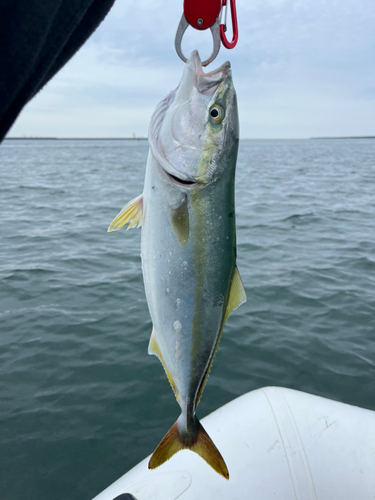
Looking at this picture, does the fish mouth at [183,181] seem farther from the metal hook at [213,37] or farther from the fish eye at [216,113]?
the metal hook at [213,37]

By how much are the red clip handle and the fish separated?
0.37 ft

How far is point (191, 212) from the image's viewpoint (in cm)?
163

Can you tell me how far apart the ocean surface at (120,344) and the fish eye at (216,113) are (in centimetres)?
371

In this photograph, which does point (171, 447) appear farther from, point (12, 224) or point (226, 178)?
point (12, 224)

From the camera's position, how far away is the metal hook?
5.47 feet

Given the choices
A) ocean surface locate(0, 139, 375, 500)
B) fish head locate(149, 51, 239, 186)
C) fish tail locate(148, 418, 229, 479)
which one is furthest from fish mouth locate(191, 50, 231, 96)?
ocean surface locate(0, 139, 375, 500)

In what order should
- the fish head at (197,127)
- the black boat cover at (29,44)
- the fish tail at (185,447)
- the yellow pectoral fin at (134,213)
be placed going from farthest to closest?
the fish tail at (185,447) → the yellow pectoral fin at (134,213) → the fish head at (197,127) → the black boat cover at (29,44)

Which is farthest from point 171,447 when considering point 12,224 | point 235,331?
point 12,224

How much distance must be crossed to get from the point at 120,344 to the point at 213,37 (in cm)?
501

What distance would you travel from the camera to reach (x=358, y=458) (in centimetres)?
305

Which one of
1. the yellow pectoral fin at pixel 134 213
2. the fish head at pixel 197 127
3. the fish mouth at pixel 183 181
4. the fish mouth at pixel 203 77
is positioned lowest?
the yellow pectoral fin at pixel 134 213

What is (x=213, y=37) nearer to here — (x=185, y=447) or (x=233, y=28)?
(x=233, y=28)

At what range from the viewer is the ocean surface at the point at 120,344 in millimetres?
4352

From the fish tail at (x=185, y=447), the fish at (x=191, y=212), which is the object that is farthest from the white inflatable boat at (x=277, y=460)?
the fish at (x=191, y=212)
